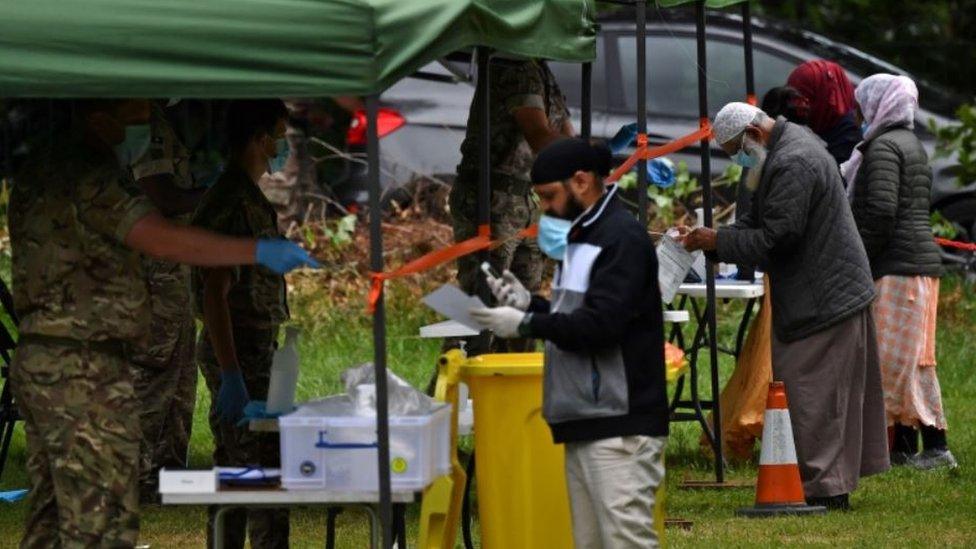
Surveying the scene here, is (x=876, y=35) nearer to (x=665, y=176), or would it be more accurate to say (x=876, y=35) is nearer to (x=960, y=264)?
(x=960, y=264)

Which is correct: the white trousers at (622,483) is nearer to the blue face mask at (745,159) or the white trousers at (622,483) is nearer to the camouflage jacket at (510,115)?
the blue face mask at (745,159)

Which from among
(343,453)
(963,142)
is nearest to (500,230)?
(343,453)

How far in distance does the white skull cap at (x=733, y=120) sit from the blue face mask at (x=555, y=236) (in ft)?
7.68

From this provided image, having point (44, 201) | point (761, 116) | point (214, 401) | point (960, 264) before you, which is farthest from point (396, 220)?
point (44, 201)

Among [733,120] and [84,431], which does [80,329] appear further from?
[733,120]

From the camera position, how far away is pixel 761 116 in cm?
822

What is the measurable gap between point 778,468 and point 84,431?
3.18m

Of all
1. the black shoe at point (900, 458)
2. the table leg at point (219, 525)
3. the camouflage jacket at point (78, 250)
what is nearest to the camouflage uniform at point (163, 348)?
the table leg at point (219, 525)

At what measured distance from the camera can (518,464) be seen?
6703mm

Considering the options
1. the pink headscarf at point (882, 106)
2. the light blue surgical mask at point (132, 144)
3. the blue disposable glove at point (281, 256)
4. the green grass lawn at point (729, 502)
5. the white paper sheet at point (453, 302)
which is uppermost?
the pink headscarf at point (882, 106)

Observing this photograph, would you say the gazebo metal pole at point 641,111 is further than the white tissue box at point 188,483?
Yes

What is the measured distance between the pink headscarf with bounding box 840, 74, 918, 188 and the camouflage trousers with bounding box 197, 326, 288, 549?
331 cm

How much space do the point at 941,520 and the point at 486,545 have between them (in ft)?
7.52

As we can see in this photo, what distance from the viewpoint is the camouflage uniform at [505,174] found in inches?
333
